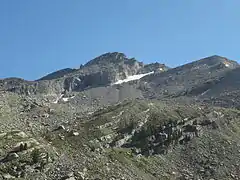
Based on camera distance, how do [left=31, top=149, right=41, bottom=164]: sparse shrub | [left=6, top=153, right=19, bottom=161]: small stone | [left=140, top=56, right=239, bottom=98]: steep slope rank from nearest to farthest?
[left=6, top=153, right=19, bottom=161]: small stone, [left=31, top=149, right=41, bottom=164]: sparse shrub, [left=140, top=56, right=239, bottom=98]: steep slope

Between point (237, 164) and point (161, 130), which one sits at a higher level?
point (161, 130)

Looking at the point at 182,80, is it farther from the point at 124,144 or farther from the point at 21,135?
the point at 21,135

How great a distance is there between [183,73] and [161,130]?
12270cm

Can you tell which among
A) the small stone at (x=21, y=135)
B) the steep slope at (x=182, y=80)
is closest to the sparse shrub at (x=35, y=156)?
the small stone at (x=21, y=135)

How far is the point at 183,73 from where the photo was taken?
182 metres

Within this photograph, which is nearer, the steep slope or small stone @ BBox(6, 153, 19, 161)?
small stone @ BBox(6, 153, 19, 161)

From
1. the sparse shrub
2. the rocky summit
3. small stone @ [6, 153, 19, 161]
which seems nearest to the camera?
small stone @ [6, 153, 19, 161]

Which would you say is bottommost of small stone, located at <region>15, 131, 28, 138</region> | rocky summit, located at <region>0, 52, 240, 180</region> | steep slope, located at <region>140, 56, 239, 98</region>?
rocky summit, located at <region>0, 52, 240, 180</region>

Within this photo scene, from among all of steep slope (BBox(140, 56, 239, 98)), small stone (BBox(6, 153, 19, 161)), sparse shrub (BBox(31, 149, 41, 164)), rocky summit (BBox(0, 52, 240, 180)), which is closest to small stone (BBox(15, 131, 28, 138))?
rocky summit (BBox(0, 52, 240, 180))

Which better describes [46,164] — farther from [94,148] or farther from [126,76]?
[126,76]

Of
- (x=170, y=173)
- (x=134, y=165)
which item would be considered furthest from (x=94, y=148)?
(x=170, y=173)

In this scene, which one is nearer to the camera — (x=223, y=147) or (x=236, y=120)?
(x=223, y=147)

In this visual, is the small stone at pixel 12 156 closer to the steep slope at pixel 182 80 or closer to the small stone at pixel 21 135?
the small stone at pixel 21 135

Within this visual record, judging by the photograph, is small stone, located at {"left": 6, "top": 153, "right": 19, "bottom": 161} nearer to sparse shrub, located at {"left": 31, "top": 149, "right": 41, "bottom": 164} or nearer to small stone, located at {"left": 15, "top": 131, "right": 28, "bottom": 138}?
sparse shrub, located at {"left": 31, "top": 149, "right": 41, "bottom": 164}
